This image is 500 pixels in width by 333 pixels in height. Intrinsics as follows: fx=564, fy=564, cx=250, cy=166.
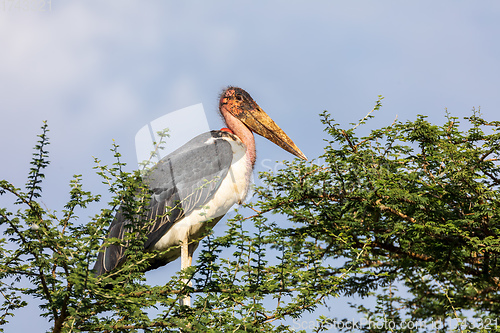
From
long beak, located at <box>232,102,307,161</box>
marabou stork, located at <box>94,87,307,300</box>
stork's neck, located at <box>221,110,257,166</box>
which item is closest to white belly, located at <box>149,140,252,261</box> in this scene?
marabou stork, located at <box>94,87,307,300</box>

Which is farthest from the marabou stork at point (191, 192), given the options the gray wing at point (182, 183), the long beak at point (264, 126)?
the long beak at point (264, 126)

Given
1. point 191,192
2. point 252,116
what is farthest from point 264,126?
point 191,192

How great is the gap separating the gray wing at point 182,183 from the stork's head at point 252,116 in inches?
44.4

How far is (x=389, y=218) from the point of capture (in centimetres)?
705

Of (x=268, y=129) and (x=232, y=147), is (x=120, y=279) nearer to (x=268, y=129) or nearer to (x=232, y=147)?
(x=232, y=147)

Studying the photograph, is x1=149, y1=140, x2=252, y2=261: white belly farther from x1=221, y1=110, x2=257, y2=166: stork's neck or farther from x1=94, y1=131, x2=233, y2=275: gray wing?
x1=221, y1=110, x2=257, y2=166: stork's neck

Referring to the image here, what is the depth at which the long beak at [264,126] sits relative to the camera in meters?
8.74

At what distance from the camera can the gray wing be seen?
7.09m

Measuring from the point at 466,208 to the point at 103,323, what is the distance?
157 inches

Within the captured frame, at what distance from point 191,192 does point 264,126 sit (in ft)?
6.49

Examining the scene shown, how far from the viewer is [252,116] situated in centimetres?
891

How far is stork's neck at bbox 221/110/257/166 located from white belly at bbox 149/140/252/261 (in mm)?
452

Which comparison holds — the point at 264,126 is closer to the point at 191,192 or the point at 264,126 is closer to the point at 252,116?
the point at 252,116

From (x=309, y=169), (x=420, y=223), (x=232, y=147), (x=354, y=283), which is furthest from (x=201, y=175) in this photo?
(x=420, y=223)
